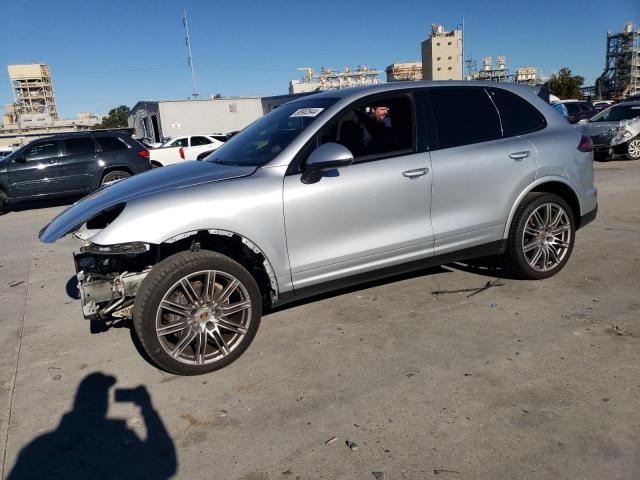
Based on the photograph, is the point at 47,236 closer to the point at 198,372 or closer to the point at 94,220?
the point at 94,220

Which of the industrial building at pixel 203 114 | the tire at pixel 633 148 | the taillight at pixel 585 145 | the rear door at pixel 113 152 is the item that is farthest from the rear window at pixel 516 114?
the industrial building at pixel 203 114

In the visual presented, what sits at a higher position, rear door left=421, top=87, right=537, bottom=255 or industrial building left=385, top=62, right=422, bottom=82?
industrial building left=385, top=62, right=422, bottom=82

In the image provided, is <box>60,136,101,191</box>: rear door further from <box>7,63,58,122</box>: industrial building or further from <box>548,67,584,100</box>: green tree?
<box>7,63,58,122</box>: industrial building

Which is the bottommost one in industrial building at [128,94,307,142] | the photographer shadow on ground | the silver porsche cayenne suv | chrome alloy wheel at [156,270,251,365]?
the photographer shadow on ground

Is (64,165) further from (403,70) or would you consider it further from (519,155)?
(403,70)

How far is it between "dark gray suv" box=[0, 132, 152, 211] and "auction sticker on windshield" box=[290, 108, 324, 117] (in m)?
9.09

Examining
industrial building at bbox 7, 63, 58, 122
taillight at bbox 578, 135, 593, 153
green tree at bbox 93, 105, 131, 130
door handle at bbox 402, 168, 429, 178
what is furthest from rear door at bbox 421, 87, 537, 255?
industrial building at bbox 7, 63, 58, 122

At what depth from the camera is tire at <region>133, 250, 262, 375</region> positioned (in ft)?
10.00

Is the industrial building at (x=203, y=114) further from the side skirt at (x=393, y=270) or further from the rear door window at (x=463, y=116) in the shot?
the side skirt at (x=393, y=270)

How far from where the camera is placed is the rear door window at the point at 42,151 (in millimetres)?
11570

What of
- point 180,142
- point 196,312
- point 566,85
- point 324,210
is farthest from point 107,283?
point 566,85

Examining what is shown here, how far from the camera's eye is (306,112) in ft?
12.6

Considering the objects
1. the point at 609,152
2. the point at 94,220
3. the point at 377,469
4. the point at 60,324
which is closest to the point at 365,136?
the point at 94,220

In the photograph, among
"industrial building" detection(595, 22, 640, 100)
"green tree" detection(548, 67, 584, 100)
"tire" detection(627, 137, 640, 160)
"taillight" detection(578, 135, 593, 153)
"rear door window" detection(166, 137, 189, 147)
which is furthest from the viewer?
"industrial building" detection(595, 22, 640, 100)
